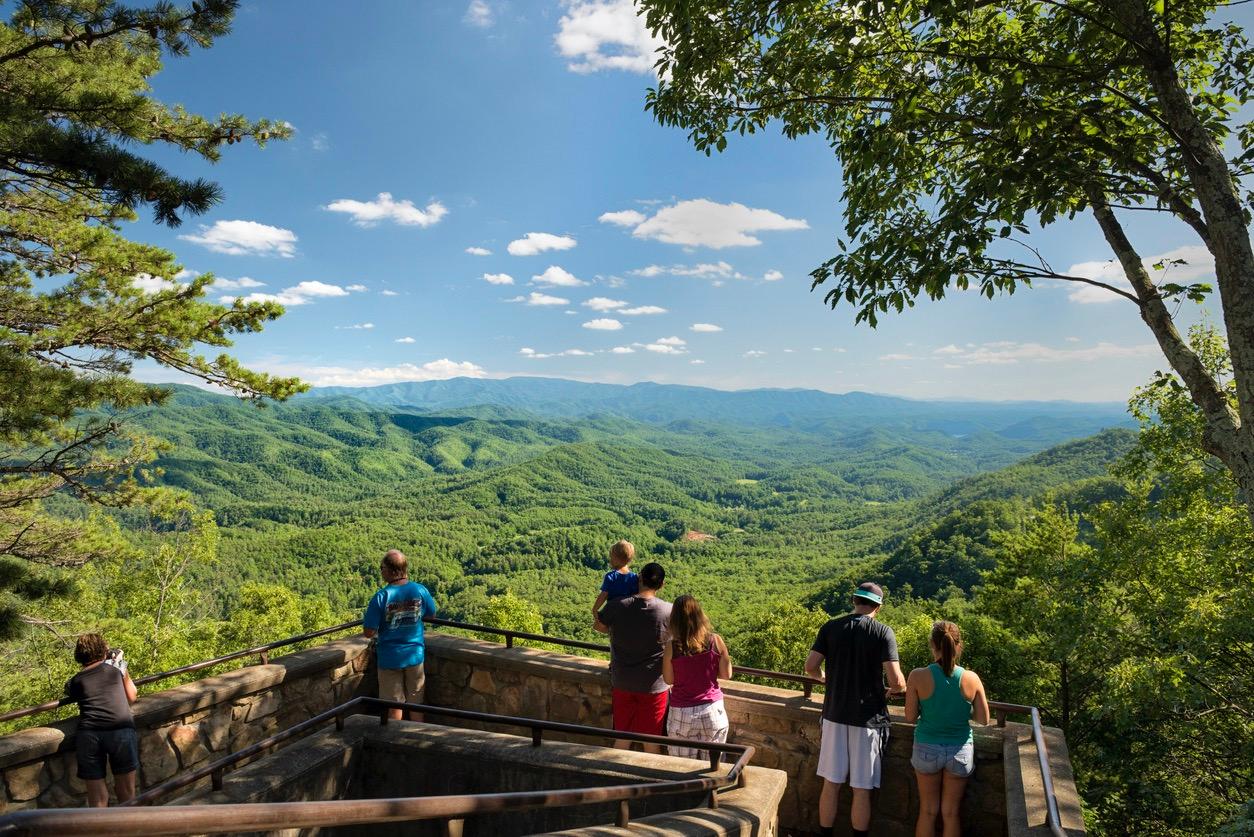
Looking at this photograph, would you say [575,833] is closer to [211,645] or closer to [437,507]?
[211,645]

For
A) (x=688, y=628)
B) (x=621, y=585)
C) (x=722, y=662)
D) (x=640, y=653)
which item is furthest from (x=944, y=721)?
(x=621, y=585)

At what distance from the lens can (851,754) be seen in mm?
4012

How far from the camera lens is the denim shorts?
12.5ft

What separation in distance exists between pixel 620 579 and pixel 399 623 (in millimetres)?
1875

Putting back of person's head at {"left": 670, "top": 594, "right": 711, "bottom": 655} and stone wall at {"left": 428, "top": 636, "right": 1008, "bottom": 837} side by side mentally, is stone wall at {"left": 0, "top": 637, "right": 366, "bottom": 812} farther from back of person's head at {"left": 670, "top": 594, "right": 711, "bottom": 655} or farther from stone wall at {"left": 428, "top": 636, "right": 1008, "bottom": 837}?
back of person's head at {"left": 670, "top": 594, "right": 711, "bottom": 655}

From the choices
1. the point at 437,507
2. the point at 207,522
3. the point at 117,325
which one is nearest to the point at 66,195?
the point at 117,325

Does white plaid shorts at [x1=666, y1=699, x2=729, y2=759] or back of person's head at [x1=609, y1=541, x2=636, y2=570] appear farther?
back of person's head at [x1=609, y1=541, x2=636, y2=570]

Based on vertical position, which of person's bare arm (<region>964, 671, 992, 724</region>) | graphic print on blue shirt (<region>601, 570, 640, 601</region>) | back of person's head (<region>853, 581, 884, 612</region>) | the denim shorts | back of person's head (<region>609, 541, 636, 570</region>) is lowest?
the denim shorts

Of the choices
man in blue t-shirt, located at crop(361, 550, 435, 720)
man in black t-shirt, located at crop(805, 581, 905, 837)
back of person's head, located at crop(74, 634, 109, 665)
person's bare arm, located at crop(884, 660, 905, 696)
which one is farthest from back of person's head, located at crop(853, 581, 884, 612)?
back of person's head, located at crop(74, 634, 109, 665)

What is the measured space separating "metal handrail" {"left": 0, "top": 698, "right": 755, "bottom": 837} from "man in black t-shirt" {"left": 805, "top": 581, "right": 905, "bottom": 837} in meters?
0.78

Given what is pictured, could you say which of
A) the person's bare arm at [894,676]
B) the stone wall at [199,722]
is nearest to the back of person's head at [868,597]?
the person's bare arm at [894,676]

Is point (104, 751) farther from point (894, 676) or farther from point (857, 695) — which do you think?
point (894, 676)

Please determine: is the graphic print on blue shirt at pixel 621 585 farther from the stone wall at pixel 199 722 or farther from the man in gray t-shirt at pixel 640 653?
the stone wall at pixel 199 722

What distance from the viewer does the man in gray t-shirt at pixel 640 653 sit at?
14.2 feet
